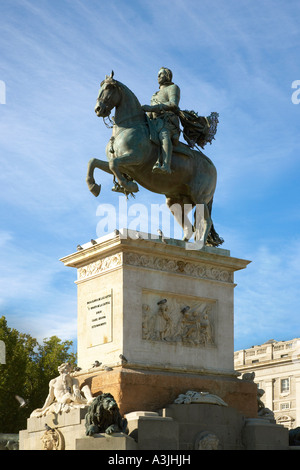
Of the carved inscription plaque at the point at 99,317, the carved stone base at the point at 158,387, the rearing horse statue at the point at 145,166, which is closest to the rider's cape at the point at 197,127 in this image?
the rearing horse statue at the point at 145,166

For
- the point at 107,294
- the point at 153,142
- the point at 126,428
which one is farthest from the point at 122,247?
the point at 126,428

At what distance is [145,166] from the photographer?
2152cm

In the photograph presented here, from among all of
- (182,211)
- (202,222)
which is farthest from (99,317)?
(182,211)

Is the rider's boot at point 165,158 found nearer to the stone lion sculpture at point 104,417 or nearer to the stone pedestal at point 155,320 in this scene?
the stone pedestal at point 155,320

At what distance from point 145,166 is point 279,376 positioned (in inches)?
2271

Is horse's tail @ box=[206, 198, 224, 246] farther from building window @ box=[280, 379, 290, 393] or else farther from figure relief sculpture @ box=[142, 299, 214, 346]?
building window @ box=[280, 379, 290, 393]

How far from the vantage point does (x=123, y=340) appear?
1983 centimetres

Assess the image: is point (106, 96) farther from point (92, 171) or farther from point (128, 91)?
point (92, 171)

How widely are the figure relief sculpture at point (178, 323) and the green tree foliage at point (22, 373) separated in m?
22.4

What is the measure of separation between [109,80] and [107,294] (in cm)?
487

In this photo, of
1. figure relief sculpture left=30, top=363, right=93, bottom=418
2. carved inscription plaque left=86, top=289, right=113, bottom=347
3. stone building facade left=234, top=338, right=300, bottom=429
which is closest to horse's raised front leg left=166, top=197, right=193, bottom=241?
carved inscription plaque left=86, top=289, right=113, bottom=347

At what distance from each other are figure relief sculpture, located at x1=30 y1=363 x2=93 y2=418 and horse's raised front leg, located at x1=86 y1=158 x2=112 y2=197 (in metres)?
4.10
